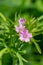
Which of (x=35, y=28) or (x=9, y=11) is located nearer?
(x=35, y=28)

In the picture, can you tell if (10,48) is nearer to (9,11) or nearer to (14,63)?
(14,63)

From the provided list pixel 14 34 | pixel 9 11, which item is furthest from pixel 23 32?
pixel 9 11

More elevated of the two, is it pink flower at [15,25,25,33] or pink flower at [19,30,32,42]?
pink flower at [15,25,25,33]

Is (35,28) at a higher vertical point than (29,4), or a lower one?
lower

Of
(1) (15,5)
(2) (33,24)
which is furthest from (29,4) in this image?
(2) (33,24)

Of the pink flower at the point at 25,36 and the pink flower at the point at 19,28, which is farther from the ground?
the pink flower at the point at 19,28

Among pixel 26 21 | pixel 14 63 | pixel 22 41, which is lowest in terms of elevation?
pixel 14 63

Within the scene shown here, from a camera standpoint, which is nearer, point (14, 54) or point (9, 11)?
point (14, 54)

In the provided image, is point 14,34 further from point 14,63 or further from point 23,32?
point 14,63

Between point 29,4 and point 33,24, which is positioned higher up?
point 29,4
